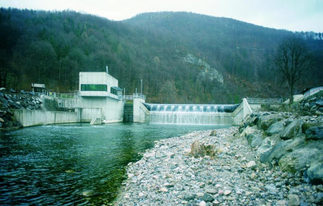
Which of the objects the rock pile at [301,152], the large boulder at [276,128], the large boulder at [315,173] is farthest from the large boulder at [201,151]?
the large boulder at [315,173]

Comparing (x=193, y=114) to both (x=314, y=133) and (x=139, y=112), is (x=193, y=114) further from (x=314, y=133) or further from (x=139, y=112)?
(x=314, y=133)

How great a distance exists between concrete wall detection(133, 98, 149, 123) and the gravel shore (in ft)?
96.4

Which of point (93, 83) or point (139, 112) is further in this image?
point (139, 112)

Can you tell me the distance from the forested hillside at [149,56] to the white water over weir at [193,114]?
3316 centimetres

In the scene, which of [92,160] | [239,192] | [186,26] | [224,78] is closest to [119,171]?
[92,160]

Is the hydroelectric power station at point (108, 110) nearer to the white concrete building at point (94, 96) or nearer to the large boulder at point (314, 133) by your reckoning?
the white concrete building at point (94, 96)

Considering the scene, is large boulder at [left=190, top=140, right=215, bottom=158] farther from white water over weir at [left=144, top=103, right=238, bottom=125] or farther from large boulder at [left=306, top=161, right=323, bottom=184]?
white water over weir at [left=144, top=103, right=238, bottom=125]

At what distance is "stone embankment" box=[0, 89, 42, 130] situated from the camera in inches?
713

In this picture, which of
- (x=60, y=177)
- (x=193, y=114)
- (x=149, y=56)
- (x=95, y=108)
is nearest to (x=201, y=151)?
(x=60, y=177)

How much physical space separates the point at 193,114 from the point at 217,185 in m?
29.0

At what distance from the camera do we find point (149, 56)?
350 ft

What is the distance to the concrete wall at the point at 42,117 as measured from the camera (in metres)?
20.1

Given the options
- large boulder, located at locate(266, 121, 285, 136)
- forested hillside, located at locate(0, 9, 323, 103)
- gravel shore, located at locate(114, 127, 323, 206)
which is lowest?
gravel shore, located at locate(114, 127, 323, 206)

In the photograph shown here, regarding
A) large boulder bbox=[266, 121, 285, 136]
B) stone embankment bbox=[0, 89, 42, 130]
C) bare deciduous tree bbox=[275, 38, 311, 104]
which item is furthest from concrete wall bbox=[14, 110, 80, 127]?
bare deciduous tree bbox=[275, 38, 311, 104]
